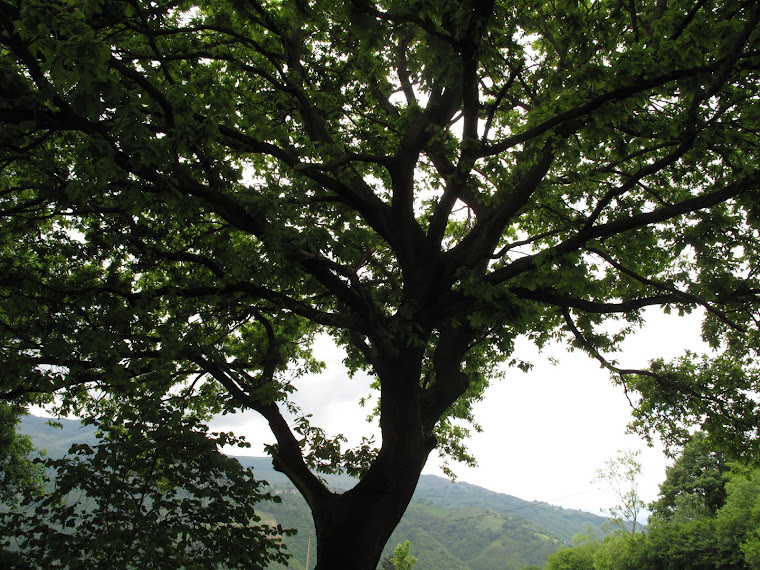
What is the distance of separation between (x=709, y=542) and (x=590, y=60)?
111 ft

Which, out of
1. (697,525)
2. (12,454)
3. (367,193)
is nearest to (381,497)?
(367,193)

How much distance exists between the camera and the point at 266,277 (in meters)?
6.19

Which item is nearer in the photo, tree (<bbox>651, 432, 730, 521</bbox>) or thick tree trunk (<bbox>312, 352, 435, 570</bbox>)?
thick tree trunk (<bbox>312, 352, 435, 570</bbox>)

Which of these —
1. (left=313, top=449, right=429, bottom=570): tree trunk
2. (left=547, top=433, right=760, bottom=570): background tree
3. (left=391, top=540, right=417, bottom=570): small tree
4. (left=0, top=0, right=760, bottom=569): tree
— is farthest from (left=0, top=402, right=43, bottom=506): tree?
(left=547, top=433, right=760, bottom=570): background tree

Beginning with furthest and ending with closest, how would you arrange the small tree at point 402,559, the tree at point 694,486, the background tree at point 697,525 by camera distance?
1. the tree at point 694,486
2. the small tree at point 402,559
3. the background tree at point 697,525

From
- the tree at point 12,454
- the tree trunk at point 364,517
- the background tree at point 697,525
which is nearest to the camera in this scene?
the tree trunk at point 364,517

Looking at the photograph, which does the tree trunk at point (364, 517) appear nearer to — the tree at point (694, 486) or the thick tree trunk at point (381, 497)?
the thick tree trunk at point (381, 497)

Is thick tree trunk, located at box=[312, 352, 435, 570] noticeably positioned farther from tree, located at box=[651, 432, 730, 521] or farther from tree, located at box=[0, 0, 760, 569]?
tree, located at box=[651, 432, 730, 521]

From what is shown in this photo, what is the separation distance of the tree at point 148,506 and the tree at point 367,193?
0.77 m

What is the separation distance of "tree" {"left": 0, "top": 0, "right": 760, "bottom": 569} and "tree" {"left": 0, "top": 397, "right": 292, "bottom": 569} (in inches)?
30.3

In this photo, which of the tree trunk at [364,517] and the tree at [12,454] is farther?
the tree at [12,454]

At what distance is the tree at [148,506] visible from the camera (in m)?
4.86

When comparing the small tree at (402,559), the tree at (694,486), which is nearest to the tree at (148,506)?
the small tree at (402,559)

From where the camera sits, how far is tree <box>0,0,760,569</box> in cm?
464
